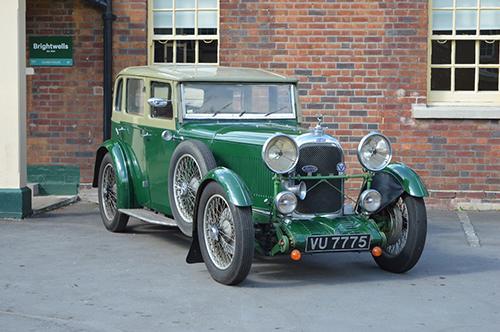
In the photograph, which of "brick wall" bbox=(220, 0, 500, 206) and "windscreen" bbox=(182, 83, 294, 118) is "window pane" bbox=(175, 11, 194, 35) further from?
"windscreen" bbox=(182, 83, 294, 118)

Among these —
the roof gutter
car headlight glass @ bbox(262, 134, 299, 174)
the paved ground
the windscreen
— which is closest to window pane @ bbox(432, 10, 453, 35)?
the paved ground

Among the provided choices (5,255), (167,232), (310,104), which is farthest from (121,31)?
(5,255)

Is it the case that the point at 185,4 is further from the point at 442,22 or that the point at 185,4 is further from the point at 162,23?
the point at 442,22

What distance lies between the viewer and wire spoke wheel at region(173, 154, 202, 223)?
8688 millimetres

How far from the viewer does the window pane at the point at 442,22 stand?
12742 mm

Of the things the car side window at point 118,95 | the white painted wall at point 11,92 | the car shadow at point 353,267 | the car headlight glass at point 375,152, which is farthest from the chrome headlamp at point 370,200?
the white painted wall at point 11,92

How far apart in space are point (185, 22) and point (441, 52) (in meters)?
3.34

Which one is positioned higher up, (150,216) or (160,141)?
(160,141)

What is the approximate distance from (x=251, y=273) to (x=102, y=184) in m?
2.87

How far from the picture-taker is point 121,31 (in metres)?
12.8

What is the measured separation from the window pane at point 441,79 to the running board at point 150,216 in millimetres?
4767

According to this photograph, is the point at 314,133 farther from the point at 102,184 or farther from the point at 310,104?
the point at 310,104

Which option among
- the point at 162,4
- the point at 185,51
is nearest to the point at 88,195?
the point at 185,51

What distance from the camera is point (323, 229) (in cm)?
780
